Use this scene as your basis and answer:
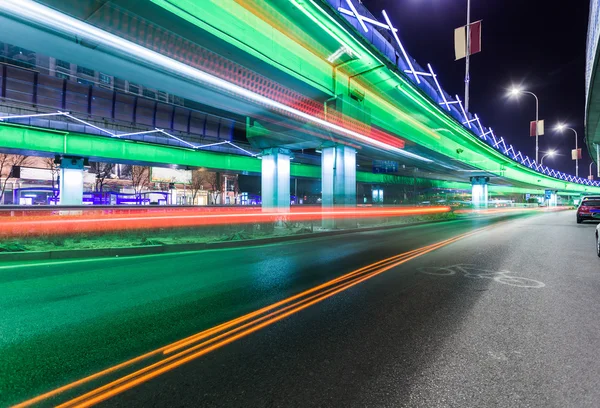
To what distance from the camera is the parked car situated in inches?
883

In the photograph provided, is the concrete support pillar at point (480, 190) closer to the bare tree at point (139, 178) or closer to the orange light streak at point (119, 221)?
the orange light streak at point (119, 221)

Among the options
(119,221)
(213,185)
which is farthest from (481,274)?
(213,185)

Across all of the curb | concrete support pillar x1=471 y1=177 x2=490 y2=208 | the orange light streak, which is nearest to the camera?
the curb

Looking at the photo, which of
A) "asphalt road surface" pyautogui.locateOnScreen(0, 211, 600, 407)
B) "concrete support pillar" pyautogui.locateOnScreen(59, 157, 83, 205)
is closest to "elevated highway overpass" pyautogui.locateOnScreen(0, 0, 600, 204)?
"concrete support pillar" pyautogui.locateOnScreen(59, 157, 83, 205)

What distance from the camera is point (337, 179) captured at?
18.8 m

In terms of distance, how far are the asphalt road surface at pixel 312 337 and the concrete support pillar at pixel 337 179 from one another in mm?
11096

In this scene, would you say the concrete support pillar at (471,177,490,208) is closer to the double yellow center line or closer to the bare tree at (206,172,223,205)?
the bare tree at (206,172,223,205)

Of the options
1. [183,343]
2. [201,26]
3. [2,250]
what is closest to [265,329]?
[183,343]

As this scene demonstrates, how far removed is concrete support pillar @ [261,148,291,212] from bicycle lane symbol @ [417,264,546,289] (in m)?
13.8

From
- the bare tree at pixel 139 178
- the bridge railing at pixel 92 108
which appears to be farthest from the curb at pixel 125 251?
the bare tree at pixel 139 178

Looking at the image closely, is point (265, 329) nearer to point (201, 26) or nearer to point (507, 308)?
point (507, 308)

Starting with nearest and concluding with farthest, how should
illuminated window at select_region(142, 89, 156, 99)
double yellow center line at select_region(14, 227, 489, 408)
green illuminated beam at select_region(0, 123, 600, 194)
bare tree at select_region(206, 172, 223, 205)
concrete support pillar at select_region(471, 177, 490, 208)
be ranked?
double yellow center line at select_region(14, 227, 489, 408)
green illuminated beam at select_region(0, 123, 600, 194)
illuminated window at select_region(142, 89, 156, 99)
concrete support pillar at select_region(471, 177, 490, 208)
bare tree at select_region(206, 172, 223, 205)

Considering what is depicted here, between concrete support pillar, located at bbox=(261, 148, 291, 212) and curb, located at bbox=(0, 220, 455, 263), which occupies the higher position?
concrete support pillar, located at bbox=(261, 148, 291, 212)

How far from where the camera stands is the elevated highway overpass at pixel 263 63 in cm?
761
